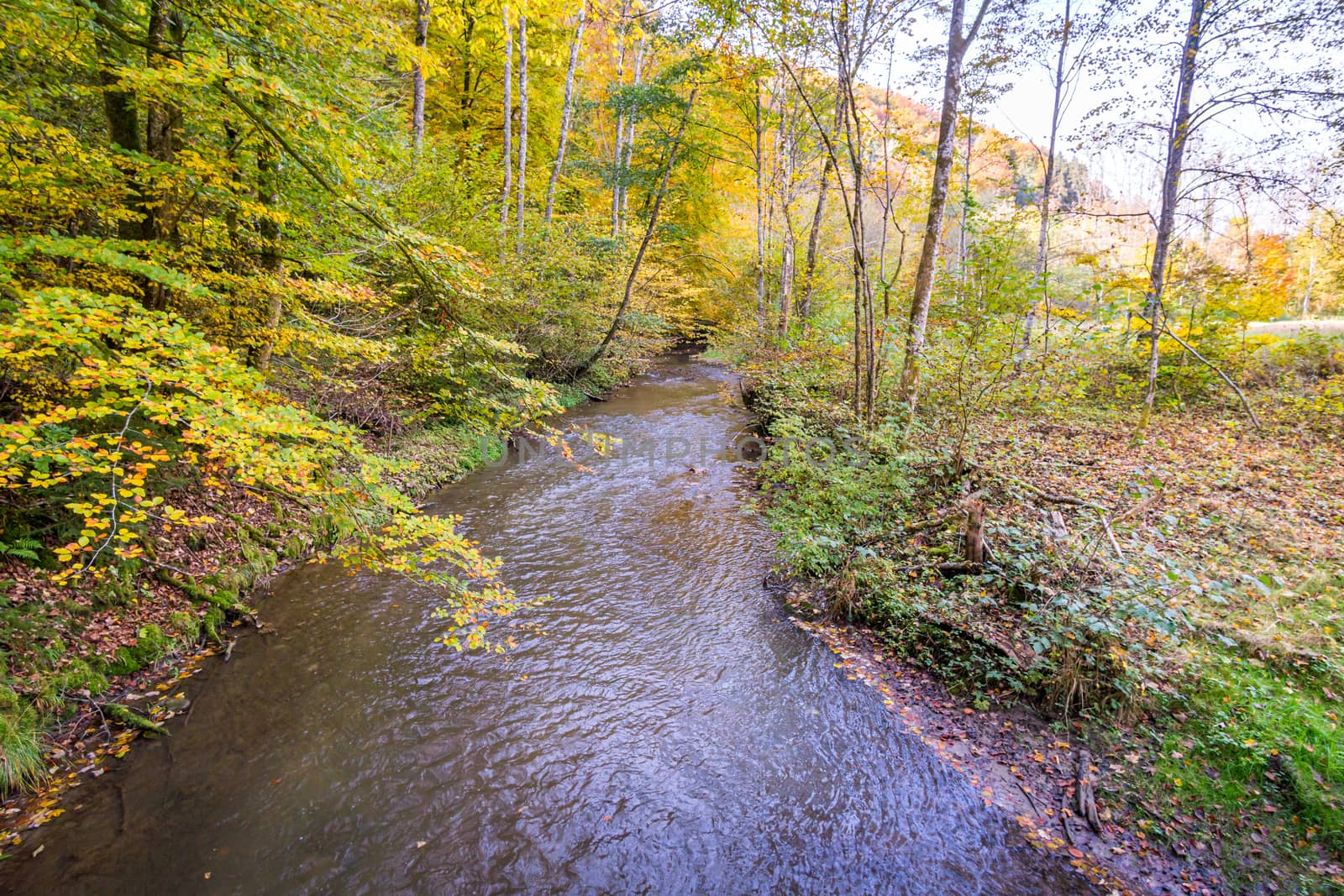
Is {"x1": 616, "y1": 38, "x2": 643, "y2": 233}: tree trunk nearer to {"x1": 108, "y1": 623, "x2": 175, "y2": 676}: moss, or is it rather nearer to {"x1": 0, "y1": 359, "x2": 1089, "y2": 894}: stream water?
{"x1": 0, "y1": 359, "x2": 1089, "y2": 894}: stream water

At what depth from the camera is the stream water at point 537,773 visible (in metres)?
3.12

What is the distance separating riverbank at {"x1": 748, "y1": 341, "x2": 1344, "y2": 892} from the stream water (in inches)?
21.9

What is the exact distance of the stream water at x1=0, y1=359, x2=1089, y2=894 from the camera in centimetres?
312

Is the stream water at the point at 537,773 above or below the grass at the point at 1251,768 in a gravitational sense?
below

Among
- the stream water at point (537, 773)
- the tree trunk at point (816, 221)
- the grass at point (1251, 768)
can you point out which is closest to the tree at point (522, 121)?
the tree trunk at point (816, 221)

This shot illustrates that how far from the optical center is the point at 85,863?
297 cm

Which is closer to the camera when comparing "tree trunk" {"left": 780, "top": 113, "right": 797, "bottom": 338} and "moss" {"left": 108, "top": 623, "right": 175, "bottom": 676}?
"moss" {"left": 108, "top": 623, "right": 175, "bottom": 676}

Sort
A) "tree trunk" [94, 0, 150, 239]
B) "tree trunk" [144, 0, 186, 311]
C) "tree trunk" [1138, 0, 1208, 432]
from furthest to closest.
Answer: "tree trunk" [1138, 0, 1208, 432] < "tree trunk" [144, 0, 186, 311] < "tree trunk" [94, 0, 150, 239]

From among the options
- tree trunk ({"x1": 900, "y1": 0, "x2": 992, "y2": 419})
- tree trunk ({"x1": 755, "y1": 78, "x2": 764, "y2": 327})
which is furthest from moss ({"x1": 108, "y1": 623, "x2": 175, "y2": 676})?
tree trunk ({"x1": 755, "y1": 78, "x2": 764, "y2": 327})

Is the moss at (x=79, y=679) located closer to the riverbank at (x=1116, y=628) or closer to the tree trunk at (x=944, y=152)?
the riverbank at (x=1116, y=628)

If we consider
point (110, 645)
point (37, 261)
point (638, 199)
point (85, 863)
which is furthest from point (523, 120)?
point (85, 863)

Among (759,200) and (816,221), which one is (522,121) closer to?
(759,200)

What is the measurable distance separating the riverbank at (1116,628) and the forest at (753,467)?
1.1 inches

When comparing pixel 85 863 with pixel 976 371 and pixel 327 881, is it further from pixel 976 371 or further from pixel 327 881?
pixel 976 371
